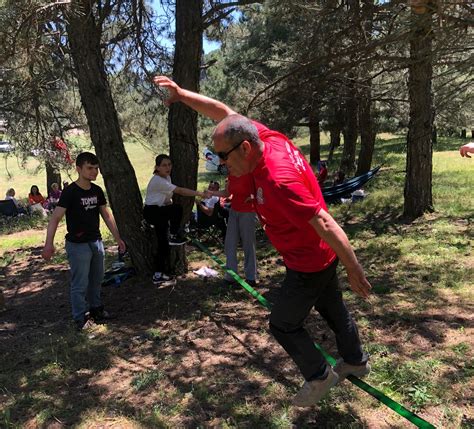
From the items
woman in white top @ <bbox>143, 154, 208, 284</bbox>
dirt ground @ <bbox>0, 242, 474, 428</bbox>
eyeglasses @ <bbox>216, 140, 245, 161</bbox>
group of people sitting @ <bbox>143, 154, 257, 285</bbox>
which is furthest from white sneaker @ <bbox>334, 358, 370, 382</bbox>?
woman in white top @ <bbox>143, 154, 208, 284</bbox>

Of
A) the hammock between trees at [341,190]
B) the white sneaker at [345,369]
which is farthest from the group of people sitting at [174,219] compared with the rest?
the hammock between trees at [341,190]

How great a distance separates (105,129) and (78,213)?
1276 millimetres

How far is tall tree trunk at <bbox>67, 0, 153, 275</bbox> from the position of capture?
5.03 meters

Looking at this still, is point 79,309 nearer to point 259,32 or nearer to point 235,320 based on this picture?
point 235,320

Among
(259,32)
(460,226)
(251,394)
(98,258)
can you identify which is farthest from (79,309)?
(259,32)

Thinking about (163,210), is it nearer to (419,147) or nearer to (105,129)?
(105,129)

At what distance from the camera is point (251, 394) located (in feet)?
10.3

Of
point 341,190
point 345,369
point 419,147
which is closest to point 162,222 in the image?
point 345,369

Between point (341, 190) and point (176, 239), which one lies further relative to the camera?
point (341, 190)

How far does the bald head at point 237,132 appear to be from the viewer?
2.33 m

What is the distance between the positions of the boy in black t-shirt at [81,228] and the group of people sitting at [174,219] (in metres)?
0.73

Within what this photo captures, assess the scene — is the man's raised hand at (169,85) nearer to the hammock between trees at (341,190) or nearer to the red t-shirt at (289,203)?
the red t-shirt at (289,203)

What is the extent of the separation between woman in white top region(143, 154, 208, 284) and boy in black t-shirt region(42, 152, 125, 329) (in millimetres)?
712

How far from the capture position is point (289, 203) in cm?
218
